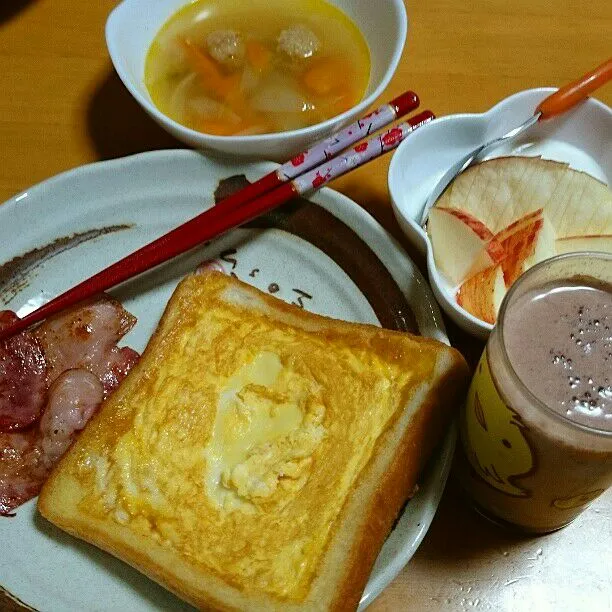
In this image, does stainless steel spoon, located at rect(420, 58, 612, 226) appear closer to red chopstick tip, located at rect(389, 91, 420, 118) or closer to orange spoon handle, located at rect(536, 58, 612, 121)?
orange spoon handle, located at rect(536, 58, 612, 121)

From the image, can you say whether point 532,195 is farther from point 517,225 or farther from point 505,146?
Result: point 505,146

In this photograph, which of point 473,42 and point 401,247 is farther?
point 473,42

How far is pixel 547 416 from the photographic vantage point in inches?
39.3

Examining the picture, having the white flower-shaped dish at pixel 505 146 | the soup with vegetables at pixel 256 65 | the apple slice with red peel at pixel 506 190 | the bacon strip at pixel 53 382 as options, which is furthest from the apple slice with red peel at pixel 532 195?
the bacon strip at pixel 53 382

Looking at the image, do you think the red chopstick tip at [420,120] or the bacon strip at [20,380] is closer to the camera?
the bacon strip at [20,380]

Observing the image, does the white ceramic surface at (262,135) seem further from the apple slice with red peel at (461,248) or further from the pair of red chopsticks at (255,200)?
the apple slice with red peel at (461,248)

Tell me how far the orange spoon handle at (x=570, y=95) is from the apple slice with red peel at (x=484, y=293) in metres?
0.51

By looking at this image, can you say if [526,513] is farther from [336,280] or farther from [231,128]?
[231,128]

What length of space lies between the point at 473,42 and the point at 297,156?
837mm

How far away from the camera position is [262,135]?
1.59 m

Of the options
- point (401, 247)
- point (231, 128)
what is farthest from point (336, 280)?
point (231, 128)

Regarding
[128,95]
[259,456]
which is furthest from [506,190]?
[128,95]

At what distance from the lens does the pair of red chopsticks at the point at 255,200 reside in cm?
158

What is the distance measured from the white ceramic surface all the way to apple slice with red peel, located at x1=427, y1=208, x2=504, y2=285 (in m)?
0.36
